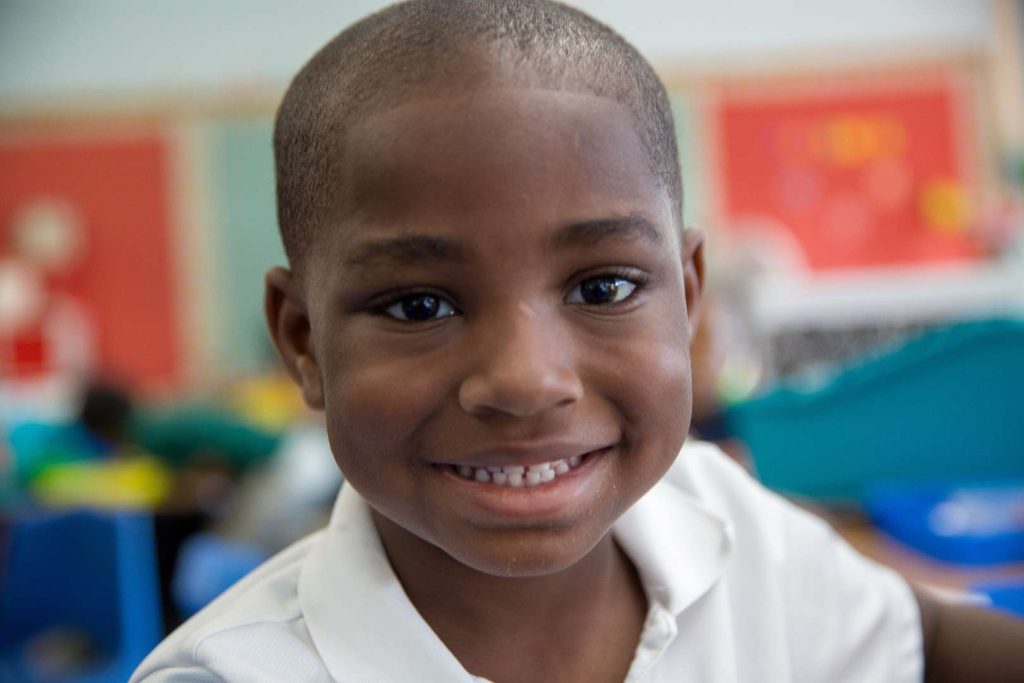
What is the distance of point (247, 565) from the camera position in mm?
1275

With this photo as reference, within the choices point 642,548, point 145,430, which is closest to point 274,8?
point 145,430

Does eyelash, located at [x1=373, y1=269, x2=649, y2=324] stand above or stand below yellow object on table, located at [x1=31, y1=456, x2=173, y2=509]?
above

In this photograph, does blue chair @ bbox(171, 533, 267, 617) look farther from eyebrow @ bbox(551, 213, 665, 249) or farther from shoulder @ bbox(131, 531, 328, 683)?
eyebrow @ bbox(551, 213, 665, 249)

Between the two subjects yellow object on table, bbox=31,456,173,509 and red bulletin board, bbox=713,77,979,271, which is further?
red bulletin board, bbox=713,77,979,271

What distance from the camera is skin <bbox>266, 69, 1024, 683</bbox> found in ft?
1.91

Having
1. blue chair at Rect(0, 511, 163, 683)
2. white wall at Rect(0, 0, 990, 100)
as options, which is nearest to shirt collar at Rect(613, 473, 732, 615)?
blue chair at Rect(0, 511, 163, 683)

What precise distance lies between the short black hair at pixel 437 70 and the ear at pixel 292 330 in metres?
0.03

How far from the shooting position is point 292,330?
756mm

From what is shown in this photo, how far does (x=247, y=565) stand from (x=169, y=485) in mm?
1423

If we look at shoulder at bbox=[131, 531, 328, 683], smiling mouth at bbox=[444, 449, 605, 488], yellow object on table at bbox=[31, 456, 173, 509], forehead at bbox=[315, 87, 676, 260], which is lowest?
yellow object on table at bbox=[31, 456, 173, 509]

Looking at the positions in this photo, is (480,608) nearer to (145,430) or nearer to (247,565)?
(247,565)

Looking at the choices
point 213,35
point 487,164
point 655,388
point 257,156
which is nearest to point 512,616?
point 655,388

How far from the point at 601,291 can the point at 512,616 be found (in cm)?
25

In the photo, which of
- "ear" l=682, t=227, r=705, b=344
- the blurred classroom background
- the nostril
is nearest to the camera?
the nostril
